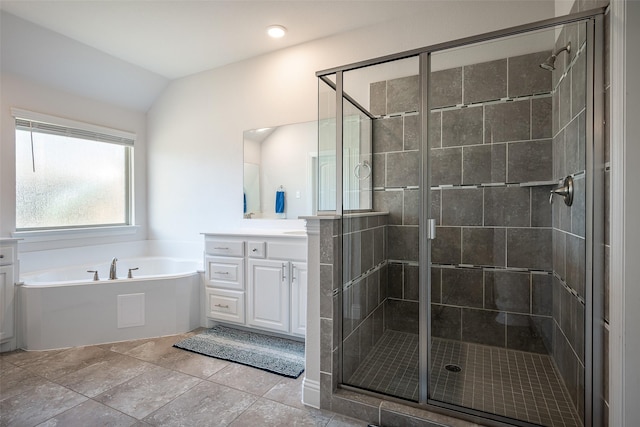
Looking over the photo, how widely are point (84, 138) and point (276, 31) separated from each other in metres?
2.30

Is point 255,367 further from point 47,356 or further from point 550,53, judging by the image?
point 550,53

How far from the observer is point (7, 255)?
7.75 feet

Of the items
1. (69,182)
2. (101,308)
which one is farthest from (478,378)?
(69,182)

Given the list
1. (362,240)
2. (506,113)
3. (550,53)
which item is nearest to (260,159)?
(362,240)

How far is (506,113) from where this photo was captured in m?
2.06

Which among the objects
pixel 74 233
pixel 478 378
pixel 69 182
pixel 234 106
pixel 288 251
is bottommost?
pixel 478 378

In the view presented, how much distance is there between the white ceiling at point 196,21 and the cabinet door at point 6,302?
1.98 m

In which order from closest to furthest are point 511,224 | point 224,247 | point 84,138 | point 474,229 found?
1. point 511,224
2. point 474,229
3. point 224,247
4. point 84,138

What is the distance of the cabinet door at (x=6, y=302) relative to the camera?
2328 millimetres

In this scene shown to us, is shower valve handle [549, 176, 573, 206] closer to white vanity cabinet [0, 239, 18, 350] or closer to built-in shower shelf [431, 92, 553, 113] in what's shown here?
built-in shower shelf [431, 92, 553, 113]

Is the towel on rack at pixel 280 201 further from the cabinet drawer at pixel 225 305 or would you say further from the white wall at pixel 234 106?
the cabinet drawer at pixel 225 305

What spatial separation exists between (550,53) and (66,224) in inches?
166

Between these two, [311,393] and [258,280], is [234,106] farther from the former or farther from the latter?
[311,393]

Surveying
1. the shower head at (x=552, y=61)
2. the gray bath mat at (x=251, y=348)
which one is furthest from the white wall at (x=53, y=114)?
the shower head at (x=552, y=61)
